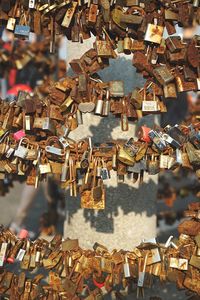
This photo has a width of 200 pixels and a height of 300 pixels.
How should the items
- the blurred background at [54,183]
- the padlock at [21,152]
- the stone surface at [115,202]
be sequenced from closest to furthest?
the padlock at [21,152] < the stone surface at [115,202] < the blurred background at [54,183]

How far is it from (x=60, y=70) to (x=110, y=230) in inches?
68.3

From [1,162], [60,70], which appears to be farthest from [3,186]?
[1,162]

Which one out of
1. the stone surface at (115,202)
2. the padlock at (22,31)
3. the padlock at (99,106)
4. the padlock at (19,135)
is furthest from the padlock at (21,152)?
the stone surface at (115,202)

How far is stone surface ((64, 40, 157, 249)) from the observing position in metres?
2.80

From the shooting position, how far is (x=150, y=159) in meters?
2.24

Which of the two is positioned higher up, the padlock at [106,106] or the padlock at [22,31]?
the padlock at [22,31]

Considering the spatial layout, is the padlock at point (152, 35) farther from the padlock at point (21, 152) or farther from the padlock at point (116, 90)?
the padlock at point (21, 152)

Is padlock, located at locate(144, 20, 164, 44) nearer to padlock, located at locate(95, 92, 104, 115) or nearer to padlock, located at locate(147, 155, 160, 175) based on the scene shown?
padlock, located at locate(95, 92, 104, 115)

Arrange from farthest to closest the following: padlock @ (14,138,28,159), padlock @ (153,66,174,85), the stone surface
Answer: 1. the stone surface
2. padlock @ (14,138,28,159)
3. padlock @ (153,66,174,85)

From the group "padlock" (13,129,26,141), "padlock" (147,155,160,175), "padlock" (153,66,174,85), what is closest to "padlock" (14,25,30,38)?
"padlock" (13,129,26,141)

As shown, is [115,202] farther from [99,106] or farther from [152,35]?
[152,35]

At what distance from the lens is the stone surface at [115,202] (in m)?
2.80

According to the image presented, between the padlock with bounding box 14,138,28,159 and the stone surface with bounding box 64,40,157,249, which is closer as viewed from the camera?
the padlock with bounding box 14,138,28,159

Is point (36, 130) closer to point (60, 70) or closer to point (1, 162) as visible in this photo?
point (1, 162)
